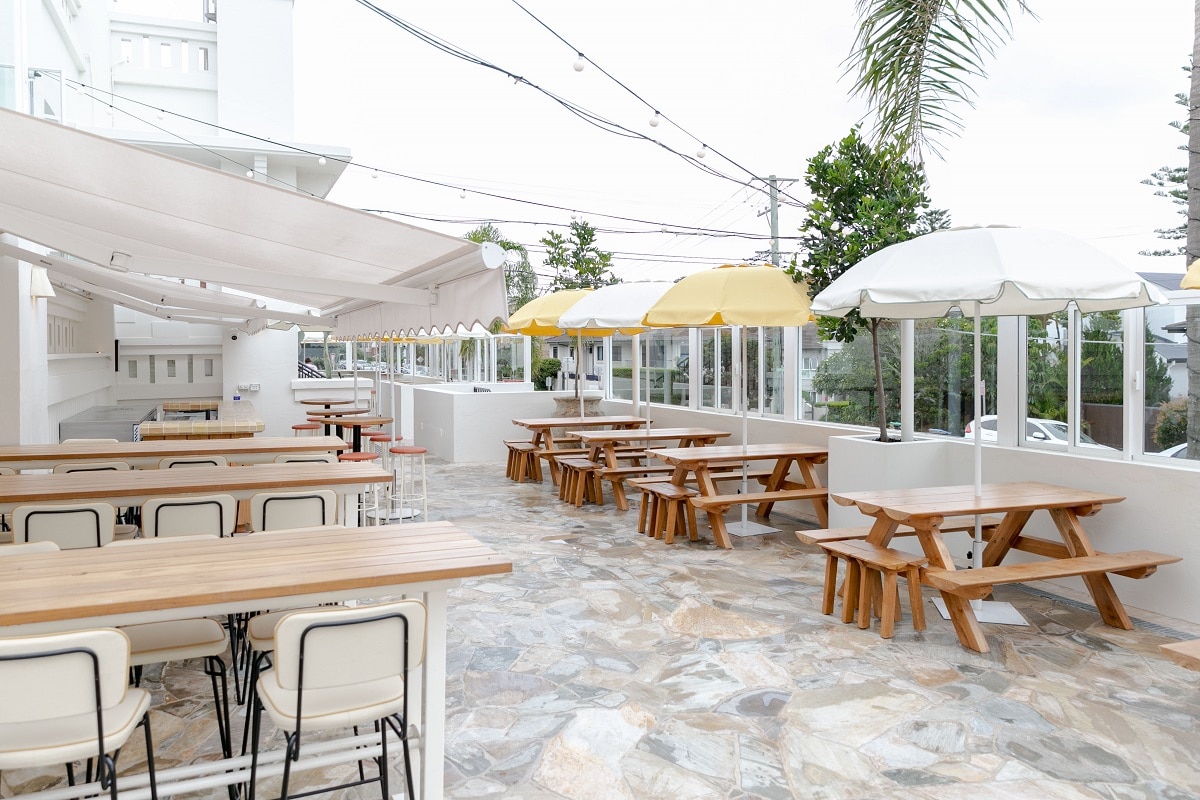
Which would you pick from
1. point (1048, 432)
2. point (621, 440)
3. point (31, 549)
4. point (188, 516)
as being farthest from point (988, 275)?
point (621, 440)

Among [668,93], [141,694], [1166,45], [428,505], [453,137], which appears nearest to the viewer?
[141,694]

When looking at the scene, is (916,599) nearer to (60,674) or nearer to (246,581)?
(246,581)

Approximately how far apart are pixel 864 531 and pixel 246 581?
Answer: 432cm

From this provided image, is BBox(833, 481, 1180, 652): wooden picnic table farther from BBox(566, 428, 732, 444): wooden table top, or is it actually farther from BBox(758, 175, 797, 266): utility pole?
BBox(758, 175, 797, 266): utility pole

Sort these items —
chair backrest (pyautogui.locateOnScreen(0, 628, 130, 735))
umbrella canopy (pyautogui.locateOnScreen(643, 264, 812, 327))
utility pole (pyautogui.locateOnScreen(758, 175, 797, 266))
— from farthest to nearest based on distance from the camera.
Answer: utility pole (pyautogui.locateOnScreen(758, 175, 797, 266)) → umbrella canopy (pyautogui.locateOnScreen(643, 264, 812, 327)) → chair backrest (pyautogui.locateOnScreen(0, 628, 130, 735))

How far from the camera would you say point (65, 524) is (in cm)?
418

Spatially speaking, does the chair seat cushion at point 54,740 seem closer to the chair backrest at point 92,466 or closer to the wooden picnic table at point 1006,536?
the chair backrest at point 92,466

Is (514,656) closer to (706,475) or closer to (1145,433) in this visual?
(706,475)

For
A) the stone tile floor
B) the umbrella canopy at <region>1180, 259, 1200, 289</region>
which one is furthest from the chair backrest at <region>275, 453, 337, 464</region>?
the umbrella canopy at <region>1180, 259, 1200, 289</region>

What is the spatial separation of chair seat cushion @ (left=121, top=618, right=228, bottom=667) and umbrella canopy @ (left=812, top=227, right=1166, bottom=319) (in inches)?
154

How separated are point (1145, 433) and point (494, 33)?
7.92 metres

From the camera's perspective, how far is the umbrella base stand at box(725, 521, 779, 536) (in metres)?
7.99

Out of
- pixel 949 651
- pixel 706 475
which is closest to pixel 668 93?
pixel 706 475

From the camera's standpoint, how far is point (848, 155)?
746 centimetres
